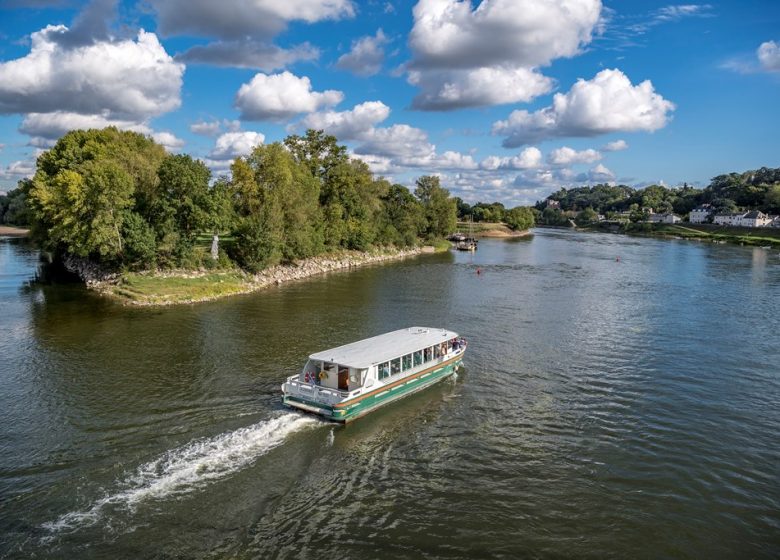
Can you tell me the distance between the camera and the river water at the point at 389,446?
19500 millimetres

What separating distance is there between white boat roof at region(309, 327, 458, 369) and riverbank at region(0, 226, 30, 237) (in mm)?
164651

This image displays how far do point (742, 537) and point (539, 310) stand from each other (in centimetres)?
4139

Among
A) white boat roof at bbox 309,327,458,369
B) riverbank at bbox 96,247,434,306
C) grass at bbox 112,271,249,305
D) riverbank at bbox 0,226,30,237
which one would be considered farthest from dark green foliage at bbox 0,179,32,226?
white boat roof at bbox 309,327,458,369

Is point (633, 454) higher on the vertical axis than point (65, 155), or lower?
lower

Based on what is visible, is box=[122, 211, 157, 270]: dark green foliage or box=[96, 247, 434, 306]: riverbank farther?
box=[122, 211, 157, 270]: dark green foliage

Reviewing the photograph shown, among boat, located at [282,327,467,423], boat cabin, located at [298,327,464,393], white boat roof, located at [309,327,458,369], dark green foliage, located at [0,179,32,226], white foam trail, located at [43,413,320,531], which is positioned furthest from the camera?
dark green foliage, located at [0,179,32,226]

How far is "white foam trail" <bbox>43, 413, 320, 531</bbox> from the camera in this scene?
807 inches

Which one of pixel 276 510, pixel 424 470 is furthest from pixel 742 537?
pixel 276 510

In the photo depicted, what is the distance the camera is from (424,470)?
2411 centimetres

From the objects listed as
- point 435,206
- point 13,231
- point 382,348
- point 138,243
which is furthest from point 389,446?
point 13,231

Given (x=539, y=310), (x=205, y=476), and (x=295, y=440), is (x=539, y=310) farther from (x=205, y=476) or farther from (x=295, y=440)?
(x=205, y=476)

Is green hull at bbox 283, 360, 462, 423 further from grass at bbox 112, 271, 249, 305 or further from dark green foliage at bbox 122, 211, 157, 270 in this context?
dark green foliage at bbox 122, 211, 157, 270

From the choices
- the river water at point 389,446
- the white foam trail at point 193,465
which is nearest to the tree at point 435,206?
the river water at point 389,446

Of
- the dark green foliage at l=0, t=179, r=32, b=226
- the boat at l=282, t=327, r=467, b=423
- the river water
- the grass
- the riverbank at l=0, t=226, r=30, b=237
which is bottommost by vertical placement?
the river water
